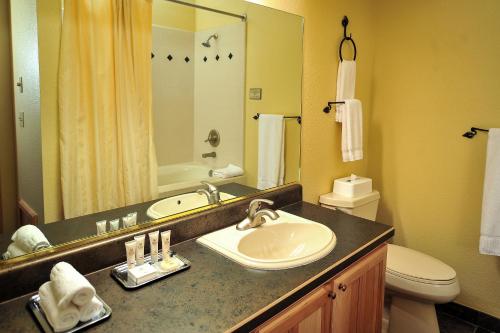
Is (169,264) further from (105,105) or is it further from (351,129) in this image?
(351,129)

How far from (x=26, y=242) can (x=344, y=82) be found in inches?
68.8

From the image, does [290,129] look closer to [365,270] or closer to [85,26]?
[365,270]

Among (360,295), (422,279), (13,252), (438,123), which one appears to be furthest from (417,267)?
(13,252)

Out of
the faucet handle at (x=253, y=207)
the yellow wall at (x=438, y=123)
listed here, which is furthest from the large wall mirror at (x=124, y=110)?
the yellow wall at (x=438, y=123)

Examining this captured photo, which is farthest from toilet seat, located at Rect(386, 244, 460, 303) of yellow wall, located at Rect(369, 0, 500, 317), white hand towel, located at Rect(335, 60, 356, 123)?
white hand towel, located at Rect(335, 60, 356, 123)

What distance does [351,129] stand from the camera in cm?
208

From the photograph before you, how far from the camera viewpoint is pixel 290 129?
75.5 inches

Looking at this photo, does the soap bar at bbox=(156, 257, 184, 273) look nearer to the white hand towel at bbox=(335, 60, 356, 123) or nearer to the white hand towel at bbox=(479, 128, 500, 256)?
the white hand towel at bbox=(335, 60, 356, 123)

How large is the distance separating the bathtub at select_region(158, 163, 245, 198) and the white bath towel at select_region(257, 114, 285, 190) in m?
0.33

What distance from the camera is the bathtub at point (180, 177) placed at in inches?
54.1

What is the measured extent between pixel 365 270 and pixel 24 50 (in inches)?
54.2

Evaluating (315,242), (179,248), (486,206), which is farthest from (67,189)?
(486,206)

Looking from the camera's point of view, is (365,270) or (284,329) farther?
(365,270)

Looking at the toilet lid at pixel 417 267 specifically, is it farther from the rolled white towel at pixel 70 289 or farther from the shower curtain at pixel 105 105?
the rolled white towel at pixel 70 289
